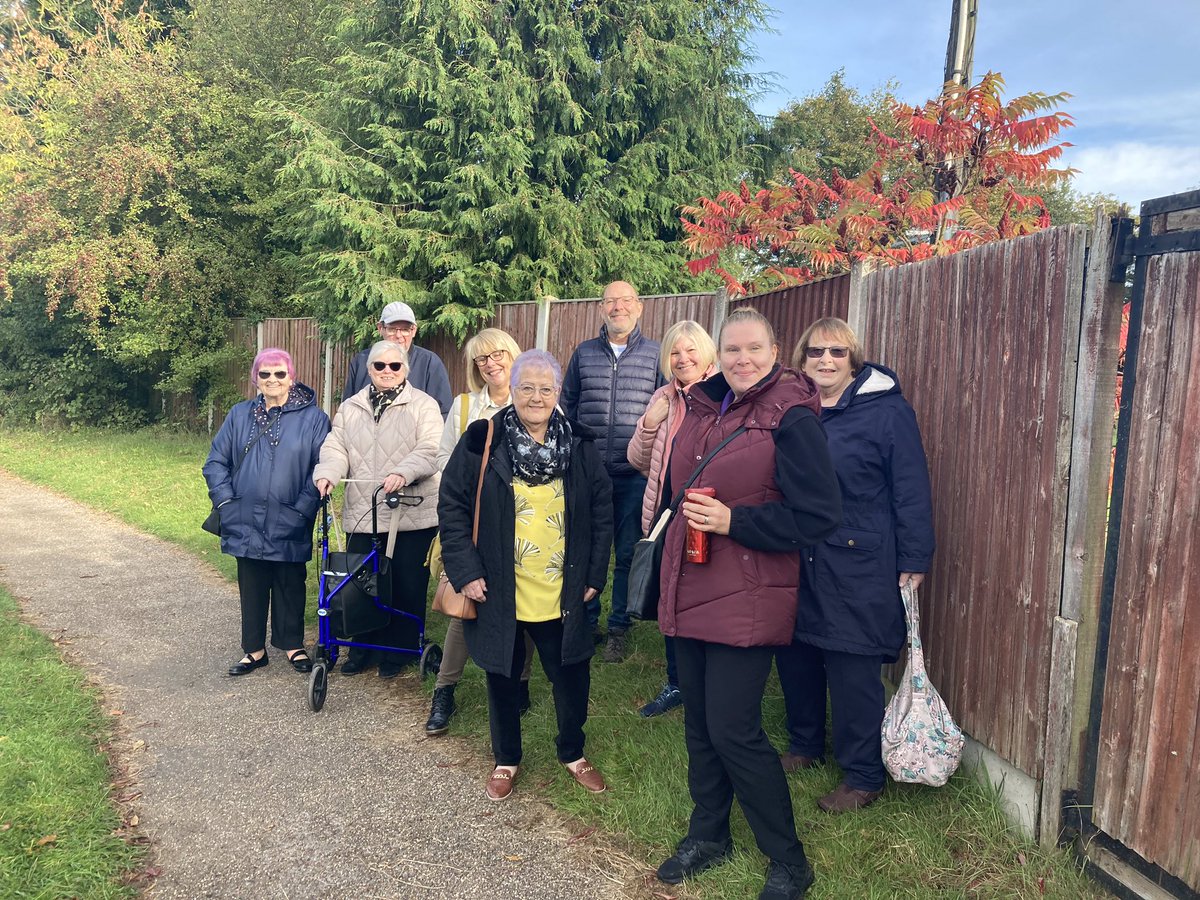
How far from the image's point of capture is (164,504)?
10727 mm

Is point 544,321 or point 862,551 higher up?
point 544,321

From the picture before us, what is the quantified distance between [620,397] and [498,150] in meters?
6.70

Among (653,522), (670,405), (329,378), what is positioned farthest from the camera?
(329,378)

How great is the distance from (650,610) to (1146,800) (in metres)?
1.69

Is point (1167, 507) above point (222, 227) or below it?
below

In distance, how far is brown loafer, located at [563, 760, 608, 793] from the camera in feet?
12.3

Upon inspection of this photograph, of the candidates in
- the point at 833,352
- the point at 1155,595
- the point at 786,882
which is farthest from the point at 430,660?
the point at 1155,595

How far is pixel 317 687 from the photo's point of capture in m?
4.65

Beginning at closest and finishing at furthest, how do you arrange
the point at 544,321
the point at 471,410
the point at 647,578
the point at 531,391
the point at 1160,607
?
1. the point at 1160,607
2. the point at 647,578
3. the point at 531,391
4. the point at 471,410
5. the point at 544,321

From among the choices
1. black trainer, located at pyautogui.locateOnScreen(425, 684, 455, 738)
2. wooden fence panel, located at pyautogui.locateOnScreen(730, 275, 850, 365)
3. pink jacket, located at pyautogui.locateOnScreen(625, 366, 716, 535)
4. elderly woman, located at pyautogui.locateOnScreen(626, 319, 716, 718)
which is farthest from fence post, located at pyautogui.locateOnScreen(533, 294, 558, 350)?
black trainer, located at pyautogui.locateOnScreen(425, 684, 455, 738)

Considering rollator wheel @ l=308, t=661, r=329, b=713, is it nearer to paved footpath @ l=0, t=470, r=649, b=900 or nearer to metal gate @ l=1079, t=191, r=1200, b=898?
paved footpath @ l=0, t=470, r=649, b=900

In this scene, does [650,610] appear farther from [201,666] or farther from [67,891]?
[201,666]

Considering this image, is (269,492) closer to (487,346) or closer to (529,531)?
(487,346)

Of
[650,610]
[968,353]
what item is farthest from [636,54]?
[650,610]
